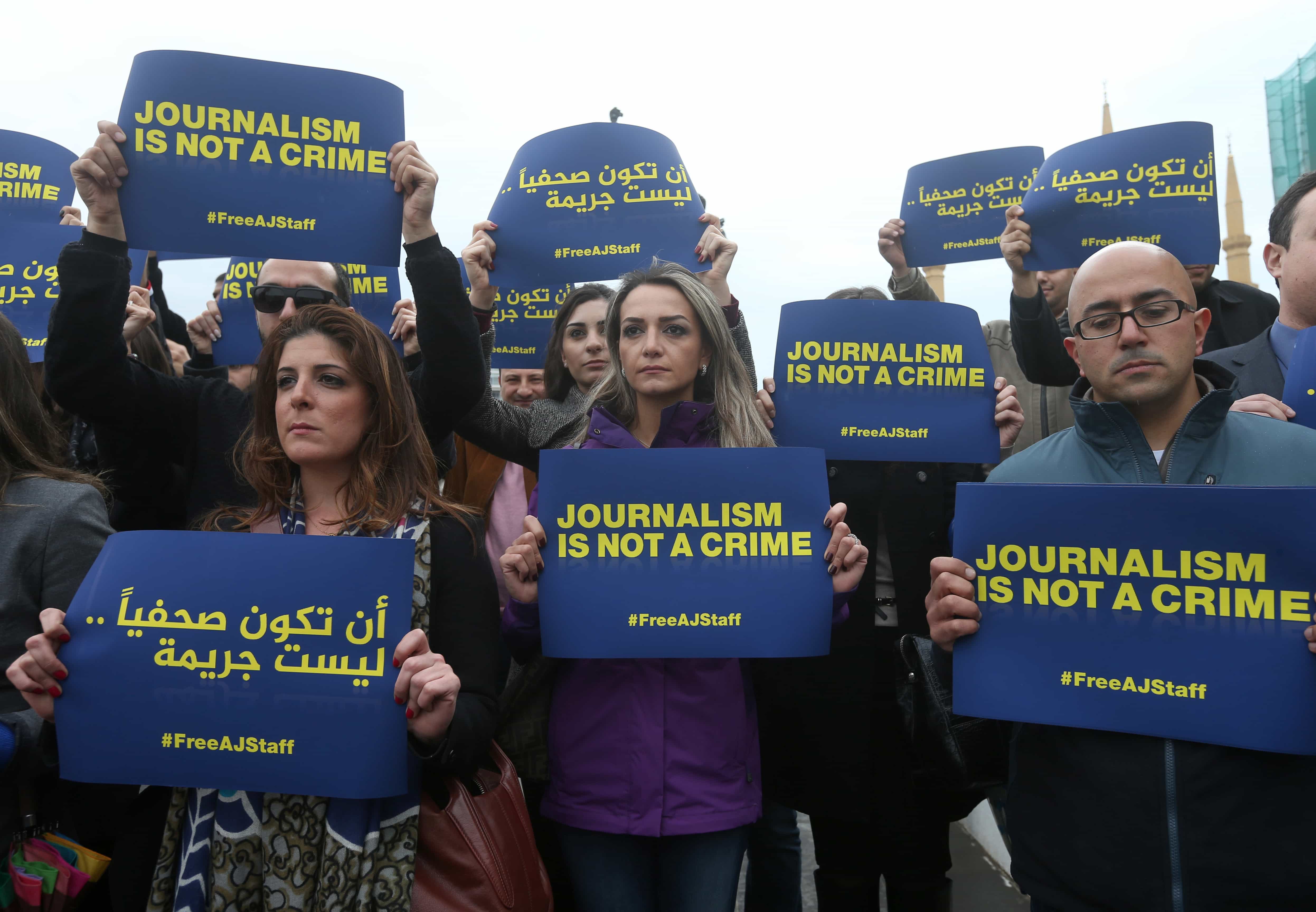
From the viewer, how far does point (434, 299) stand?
2.69 m

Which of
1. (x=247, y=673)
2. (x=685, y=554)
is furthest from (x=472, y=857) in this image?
(x=685, y=554)

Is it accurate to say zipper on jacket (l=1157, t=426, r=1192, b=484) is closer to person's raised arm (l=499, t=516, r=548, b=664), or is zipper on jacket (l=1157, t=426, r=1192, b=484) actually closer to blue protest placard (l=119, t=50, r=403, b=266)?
person's raised arm (l=499, t=516, r=548, b=664)

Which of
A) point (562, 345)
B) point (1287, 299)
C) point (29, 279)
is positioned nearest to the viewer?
point (1287, 299)

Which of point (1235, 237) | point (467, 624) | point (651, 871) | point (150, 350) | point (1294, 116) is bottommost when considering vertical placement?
point (651, 871)

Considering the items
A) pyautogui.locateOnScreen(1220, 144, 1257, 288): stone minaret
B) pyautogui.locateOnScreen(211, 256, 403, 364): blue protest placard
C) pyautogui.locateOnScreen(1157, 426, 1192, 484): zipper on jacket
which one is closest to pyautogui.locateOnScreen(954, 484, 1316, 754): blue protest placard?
pyautogui.locateOnScreen(1157, 426, 1192, 484): zipper on jacket

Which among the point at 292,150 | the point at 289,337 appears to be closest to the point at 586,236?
the point at 292,150

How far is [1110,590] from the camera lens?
209cm

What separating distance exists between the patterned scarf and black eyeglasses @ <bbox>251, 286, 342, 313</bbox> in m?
1.19

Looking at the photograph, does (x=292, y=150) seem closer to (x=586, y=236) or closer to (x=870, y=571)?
(x=586, y=236)

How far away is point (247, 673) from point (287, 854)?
0.44m

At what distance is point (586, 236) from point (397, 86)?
109cm

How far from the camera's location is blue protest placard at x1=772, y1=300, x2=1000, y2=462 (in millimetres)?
3279

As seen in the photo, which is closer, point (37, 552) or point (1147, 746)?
point (1147, 746)

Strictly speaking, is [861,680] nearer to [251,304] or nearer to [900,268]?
[900,268]
